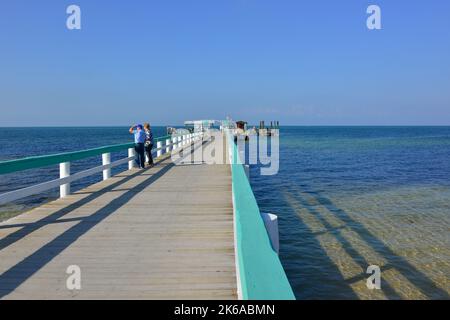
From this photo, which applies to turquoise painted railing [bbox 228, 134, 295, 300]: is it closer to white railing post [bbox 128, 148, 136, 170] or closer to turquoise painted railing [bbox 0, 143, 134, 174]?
turquoise painted railing [bbox 0, 143, 134, 174]

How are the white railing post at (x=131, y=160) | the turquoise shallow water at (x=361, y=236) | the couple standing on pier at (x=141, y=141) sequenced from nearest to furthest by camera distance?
the turquoise shallow water at (x=361, y=236) → the couple standing on pier at (x=141, y=141) → the white railing post at (x=131, y=160)

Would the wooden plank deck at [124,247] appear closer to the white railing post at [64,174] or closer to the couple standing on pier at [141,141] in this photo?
the white railing post at [64,174]

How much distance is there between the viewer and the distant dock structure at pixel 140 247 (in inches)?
126

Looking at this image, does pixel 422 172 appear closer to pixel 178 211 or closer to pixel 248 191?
pixel 178 211

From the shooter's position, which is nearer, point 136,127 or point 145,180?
point 145,180

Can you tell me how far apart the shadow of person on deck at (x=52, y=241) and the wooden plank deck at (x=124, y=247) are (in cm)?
1

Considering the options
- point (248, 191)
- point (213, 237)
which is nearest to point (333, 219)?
point (213, 237)

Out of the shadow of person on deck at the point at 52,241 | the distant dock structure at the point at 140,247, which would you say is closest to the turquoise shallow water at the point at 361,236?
the distant dock structure at the point at 140,247

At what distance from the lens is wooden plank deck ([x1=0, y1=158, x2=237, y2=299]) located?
4.00 metres

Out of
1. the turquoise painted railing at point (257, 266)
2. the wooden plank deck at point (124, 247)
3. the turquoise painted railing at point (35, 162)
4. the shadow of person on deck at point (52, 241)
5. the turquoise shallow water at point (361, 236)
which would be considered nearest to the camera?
the turquoise painted railing at point (257, 266)

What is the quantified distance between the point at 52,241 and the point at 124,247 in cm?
111

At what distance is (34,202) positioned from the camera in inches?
650
